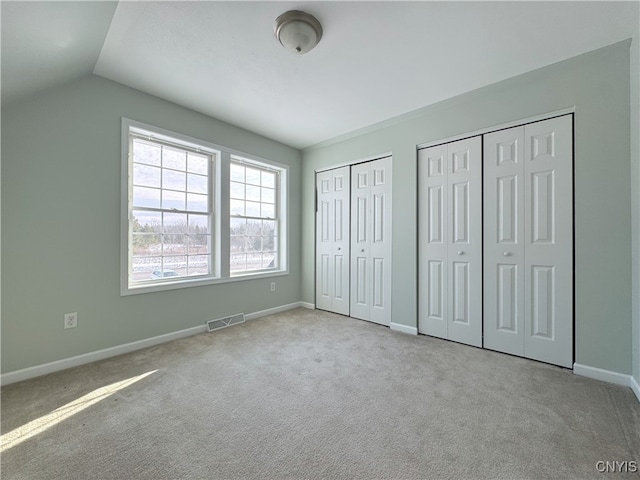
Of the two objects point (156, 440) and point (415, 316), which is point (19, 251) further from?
point (415, 316)

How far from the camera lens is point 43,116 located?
2240 mm

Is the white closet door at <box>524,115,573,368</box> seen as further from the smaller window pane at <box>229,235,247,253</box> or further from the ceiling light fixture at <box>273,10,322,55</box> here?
the smaller window pane at <box>229,235,247,253</box>

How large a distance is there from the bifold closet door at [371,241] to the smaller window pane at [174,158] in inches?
86.4

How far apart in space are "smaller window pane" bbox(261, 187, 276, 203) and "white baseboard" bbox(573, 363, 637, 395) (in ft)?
12.8

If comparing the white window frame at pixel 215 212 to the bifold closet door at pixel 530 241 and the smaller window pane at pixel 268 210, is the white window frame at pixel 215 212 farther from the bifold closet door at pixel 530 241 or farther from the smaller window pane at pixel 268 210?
the bifold closet door at pixel 530 241

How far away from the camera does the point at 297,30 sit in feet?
6.18

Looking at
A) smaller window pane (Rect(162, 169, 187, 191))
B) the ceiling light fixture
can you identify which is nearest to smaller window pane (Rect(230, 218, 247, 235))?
smaller window pane (Rect(162, 169, 187, 191))

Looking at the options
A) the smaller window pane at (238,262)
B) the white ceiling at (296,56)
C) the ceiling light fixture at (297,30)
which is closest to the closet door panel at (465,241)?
the white ceiling at (296,56)

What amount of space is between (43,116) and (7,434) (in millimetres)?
2275

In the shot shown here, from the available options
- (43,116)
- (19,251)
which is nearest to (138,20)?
(43,116)

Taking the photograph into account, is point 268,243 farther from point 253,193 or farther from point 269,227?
point 253,193

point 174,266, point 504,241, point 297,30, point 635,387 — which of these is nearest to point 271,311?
point 174,266

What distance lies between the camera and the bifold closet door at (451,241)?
2.83m

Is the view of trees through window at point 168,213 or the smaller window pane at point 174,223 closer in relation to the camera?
the view of trees through window at point 168,213
